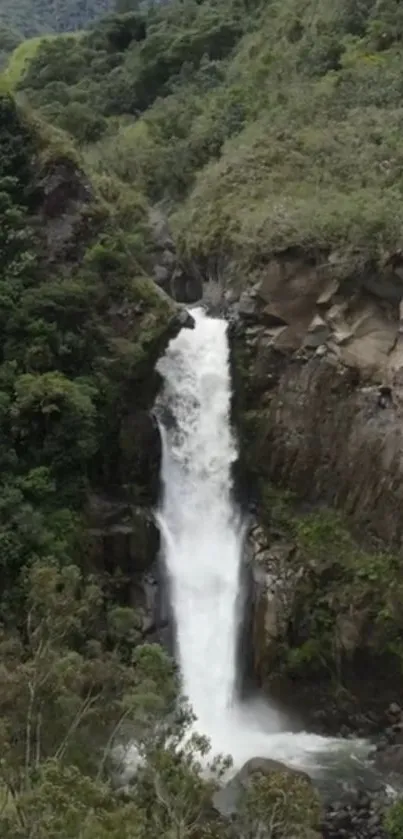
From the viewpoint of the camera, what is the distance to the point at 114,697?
15234 mm

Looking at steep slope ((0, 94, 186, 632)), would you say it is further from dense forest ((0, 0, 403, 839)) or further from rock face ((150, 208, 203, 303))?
rock face ((150, 208, 203, 303))

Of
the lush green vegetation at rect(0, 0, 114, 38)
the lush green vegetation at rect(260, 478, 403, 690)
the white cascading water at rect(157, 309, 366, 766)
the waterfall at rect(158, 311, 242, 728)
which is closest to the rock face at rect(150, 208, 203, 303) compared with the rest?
the white cascading water at rect(157, 309, 366, 766)

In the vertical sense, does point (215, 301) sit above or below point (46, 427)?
above

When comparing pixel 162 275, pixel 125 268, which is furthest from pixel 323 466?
pixel 162 275

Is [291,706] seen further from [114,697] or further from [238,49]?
[238,49]

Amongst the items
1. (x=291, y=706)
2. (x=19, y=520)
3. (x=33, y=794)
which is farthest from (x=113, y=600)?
(x=33, y=794)

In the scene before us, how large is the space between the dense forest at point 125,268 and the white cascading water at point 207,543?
1.23 metres

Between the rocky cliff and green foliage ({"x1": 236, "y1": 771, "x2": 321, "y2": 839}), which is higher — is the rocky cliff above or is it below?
above

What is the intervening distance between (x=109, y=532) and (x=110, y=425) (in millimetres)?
2563

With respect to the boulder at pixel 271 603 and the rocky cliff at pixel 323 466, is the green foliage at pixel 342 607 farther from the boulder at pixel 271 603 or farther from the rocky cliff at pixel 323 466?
the boulder at pixel 271 603

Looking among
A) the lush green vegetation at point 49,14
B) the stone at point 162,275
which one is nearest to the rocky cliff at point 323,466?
the stone at point 162,275

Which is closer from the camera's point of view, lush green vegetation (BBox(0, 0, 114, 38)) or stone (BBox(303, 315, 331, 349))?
stone (BBox(303, 315, 331, 349))

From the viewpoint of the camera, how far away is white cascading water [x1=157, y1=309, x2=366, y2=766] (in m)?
21.5

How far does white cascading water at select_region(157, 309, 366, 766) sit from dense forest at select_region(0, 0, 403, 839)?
123cm
